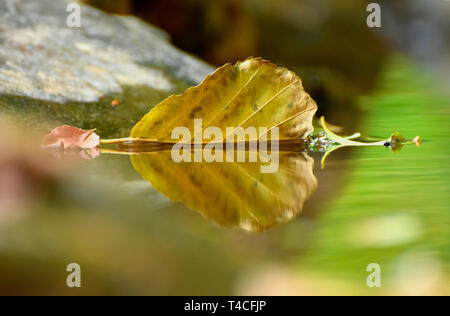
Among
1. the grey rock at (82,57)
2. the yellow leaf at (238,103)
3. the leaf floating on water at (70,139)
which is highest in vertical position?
the grey rock at (82,57)

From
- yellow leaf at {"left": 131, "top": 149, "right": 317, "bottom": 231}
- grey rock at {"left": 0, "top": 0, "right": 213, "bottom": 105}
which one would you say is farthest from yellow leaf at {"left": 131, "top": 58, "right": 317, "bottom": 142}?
grey rock at {"left": 0, "top": 0, "right": 213, "bottom": 105}

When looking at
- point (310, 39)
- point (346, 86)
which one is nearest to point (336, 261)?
point (346, 86)

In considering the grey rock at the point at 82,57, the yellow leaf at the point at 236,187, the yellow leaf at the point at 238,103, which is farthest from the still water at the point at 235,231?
the grey rock at the point at 82,57

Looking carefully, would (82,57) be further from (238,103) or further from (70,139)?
(238,103)

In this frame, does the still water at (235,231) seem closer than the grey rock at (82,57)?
Yes

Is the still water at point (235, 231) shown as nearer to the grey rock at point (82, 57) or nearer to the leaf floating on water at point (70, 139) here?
the leaf floating on water at point (70, 139)

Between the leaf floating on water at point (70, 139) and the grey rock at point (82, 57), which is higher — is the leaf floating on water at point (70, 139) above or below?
below

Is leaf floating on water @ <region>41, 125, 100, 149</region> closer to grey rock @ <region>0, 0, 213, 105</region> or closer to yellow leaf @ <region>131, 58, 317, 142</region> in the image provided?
yellow leaf @ <region>131, 58, 317, 142</region>

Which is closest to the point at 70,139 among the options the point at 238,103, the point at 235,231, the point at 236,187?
the point at 238,103

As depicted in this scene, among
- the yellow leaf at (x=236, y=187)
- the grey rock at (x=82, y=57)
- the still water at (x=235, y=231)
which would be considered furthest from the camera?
the grey rock at (x=82, y=57)
